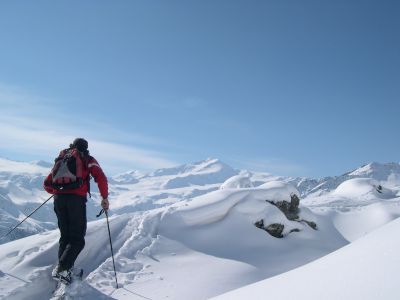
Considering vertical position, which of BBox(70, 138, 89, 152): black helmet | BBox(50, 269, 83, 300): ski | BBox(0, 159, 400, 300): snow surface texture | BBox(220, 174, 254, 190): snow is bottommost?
BBox(50, 269, 83, 300): ski

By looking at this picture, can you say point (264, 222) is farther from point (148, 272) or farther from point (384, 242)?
point (384, 242)

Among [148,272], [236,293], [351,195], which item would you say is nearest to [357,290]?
[236,293]

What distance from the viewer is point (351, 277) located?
A: 3320mm

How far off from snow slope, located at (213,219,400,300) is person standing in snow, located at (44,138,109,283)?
417 centimetres

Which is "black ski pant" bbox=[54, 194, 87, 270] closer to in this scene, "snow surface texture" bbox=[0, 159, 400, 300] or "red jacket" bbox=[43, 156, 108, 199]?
"red jacket" bbox=[43, 156, 108, 199]

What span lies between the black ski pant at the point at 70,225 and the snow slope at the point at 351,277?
415cm

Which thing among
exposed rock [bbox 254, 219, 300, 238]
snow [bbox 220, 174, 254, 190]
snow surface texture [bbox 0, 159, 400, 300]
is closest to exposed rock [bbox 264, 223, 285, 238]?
exposed rock [bbox 254, 219, 300, 238]

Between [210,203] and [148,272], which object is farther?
[210,203]

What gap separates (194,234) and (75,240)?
13.6 feet

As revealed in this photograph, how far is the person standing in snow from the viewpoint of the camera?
742 centimetres

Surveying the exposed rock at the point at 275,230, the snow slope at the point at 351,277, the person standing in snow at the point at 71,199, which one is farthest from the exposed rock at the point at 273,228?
the snow slope at the point at 351,277

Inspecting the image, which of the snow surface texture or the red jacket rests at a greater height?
the red jacket

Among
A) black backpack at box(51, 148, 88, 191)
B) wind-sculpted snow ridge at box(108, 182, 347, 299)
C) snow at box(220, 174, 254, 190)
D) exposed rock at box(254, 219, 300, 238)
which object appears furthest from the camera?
snow at box(220, 174, 254, 190)

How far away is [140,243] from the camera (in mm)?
10055
